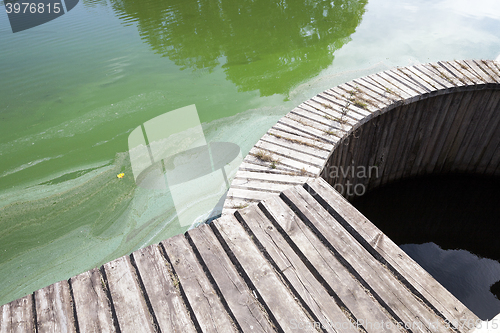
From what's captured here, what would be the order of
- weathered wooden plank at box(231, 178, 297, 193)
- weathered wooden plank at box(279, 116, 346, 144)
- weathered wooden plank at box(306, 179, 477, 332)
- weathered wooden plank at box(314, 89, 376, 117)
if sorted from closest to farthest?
1. weathered wooden plank at box(306, 179, 477, 332)
2. weathered wooden plank at box(231, 178, 297, 193)
3. weathered wooden plank at box(279, 116, 346, 144)
4. weathered wooden plank at box(314, 89, 376, 117)

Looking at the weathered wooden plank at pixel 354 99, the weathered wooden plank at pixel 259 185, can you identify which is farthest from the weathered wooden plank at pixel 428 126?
the weathered wooden plank at pixel 259 185

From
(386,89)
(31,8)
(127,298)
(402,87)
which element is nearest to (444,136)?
(402,87)

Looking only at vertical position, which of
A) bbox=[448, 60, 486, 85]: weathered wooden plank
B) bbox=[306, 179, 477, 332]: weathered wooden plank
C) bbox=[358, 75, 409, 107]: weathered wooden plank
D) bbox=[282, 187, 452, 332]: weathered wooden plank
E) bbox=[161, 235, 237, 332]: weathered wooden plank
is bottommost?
bbox=[161, 235, 237, 332]: weathered wooden plank

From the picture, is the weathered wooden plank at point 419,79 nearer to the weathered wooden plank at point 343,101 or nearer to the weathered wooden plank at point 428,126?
the weathered wooden plank at point 428,126

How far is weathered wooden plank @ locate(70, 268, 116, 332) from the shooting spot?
1.28m

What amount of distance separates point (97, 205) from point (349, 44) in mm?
5405

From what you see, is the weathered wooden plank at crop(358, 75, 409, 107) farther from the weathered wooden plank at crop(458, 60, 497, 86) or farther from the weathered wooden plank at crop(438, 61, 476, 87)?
the weathered wooden plank at crop(458, 60, 497, 86)

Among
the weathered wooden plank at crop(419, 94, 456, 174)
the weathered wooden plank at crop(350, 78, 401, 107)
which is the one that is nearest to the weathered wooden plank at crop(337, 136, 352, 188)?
the weathered wooden plank at crop(350, 78, 401, 107)

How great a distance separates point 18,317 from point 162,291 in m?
0.63

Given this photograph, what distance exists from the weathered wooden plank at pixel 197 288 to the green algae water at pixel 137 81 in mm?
1697

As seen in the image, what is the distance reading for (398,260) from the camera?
1.39 metres

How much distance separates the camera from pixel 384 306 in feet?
4.15

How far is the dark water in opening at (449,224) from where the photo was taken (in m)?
2.90

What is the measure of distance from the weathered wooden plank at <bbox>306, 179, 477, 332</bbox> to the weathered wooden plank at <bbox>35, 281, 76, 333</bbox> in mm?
1314
